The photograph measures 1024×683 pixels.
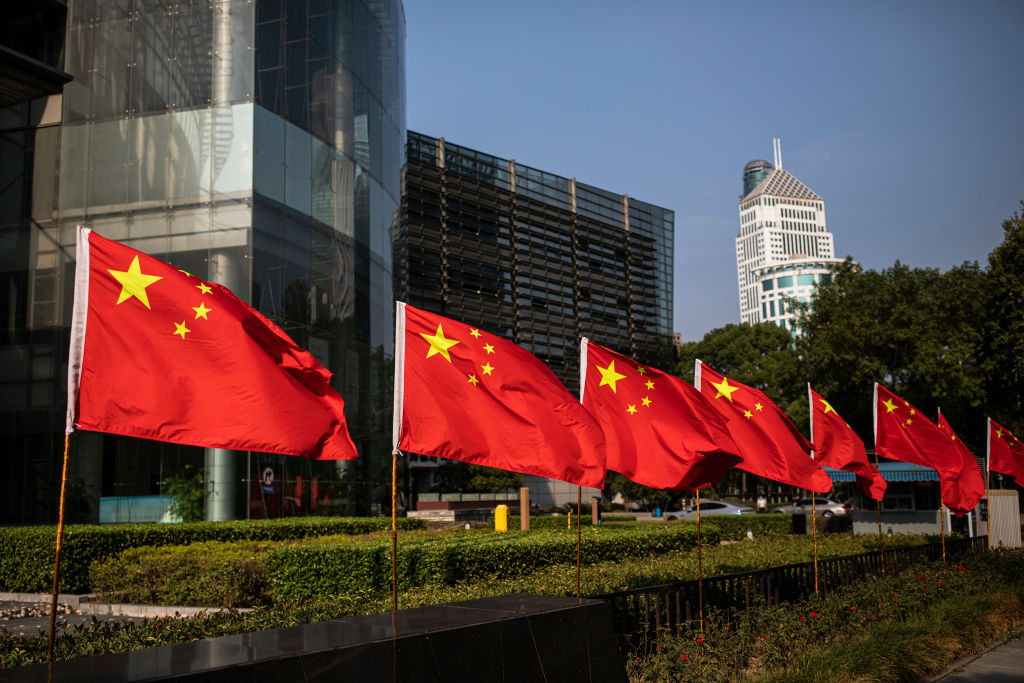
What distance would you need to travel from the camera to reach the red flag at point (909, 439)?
15539 mm

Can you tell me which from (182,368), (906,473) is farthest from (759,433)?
(906,473)

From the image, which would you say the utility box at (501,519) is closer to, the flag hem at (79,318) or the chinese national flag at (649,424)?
the chinese national flag at (649,424)

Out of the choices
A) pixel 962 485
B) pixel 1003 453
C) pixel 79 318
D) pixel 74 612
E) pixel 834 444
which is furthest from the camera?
pixel 1003 453

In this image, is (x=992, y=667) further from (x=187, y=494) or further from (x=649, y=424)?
(x=187, y=494)

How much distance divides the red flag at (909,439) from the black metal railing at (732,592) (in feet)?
5.54

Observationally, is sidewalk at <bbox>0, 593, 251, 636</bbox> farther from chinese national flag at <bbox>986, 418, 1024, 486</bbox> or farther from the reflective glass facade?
the reflective glass facade

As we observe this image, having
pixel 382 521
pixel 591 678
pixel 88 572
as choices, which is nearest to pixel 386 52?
pixel 382 521

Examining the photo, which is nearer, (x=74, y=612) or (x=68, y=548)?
(x=74, y=612)

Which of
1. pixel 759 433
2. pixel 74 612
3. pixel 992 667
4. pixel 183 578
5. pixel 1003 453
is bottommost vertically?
pixel 74 612

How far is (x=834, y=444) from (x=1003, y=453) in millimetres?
8620

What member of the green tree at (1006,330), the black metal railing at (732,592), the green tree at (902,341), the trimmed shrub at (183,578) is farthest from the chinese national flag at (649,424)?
the green tree at (1006,330)

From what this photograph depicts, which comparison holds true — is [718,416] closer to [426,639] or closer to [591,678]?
[591,678]

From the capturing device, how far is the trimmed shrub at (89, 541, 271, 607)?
14.9 metres

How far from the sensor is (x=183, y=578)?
15773 millimetres
